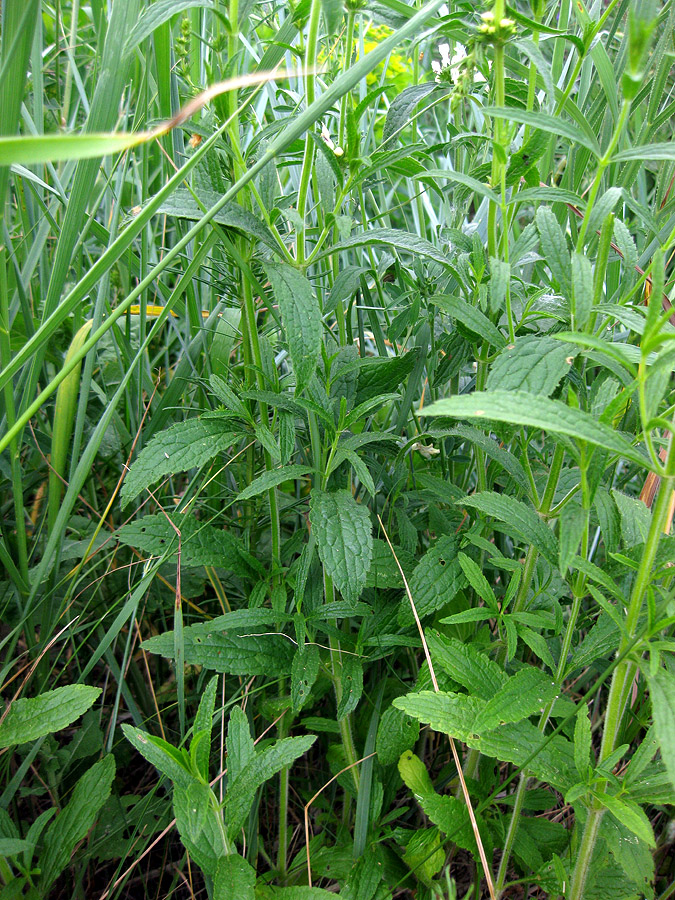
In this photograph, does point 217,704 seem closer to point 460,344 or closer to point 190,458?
point 190,458

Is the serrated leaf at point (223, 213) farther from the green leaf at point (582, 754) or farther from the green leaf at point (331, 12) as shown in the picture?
the green leaf at point (582, 754)

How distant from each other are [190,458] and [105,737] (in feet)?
2.24

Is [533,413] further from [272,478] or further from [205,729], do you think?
[205,729]

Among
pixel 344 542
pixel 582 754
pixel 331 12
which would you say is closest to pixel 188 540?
pixel 344 542

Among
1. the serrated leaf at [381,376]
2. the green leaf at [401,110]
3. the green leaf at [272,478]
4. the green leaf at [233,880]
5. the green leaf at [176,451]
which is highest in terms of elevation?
the green leaf at [401,110]

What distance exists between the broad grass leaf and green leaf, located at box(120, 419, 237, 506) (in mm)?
400

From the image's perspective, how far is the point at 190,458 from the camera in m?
0.92

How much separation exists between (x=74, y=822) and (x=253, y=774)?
32 centimetres

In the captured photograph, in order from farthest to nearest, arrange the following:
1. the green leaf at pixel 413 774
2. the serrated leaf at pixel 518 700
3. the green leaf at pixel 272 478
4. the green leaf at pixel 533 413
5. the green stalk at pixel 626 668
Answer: the green leaf at pixel 413 774, the green leaf at pixel 272 478, the serrated leaf at pixel 518 700, the green stalk at pixel 626 668, the green leaf at pixel 533 413

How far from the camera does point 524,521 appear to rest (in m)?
0.84

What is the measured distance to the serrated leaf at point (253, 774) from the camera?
2.82 feet

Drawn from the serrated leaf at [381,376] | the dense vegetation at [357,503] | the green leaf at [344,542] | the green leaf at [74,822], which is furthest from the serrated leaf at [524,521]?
the green leaf at [74,822]

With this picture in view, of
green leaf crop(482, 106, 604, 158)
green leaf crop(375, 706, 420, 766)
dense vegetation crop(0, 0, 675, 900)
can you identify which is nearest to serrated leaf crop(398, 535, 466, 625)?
dense vegetation crop(0, 0, 675, 900)

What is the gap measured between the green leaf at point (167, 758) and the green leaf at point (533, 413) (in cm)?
54
